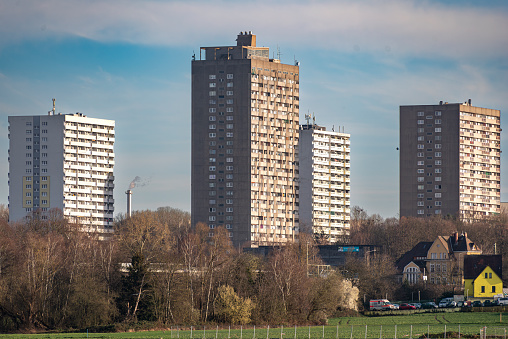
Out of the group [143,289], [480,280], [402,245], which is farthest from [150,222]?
[143,289]

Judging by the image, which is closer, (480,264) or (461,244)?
(480,264)

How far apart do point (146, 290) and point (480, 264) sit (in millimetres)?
73076

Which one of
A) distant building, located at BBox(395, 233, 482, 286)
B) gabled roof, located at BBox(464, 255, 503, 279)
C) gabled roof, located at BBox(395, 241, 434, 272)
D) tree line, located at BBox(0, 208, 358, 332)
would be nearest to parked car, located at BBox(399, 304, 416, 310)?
tree line, located at BBox(0, 208, 358, 332)

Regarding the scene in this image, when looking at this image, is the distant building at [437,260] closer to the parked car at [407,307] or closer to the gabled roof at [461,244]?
the gabled roof at [461,244]

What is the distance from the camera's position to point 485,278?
157250 millimetres

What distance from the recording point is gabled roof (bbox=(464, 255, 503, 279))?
515ft

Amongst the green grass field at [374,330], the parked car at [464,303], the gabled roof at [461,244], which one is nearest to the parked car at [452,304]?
the parked car at [464,303]

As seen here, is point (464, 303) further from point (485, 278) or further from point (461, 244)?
point (461, 244)

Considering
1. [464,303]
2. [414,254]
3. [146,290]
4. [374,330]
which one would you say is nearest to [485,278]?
[414,254]

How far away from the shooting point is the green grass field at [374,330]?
8731cm

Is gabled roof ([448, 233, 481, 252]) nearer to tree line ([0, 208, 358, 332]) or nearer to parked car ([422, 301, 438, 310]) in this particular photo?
parked car ([422, 301, 438, 310])

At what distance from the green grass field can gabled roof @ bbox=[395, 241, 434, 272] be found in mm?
47494

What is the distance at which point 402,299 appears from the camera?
152 meters

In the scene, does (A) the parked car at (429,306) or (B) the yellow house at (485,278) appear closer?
(A) the parked car at (429,306)
